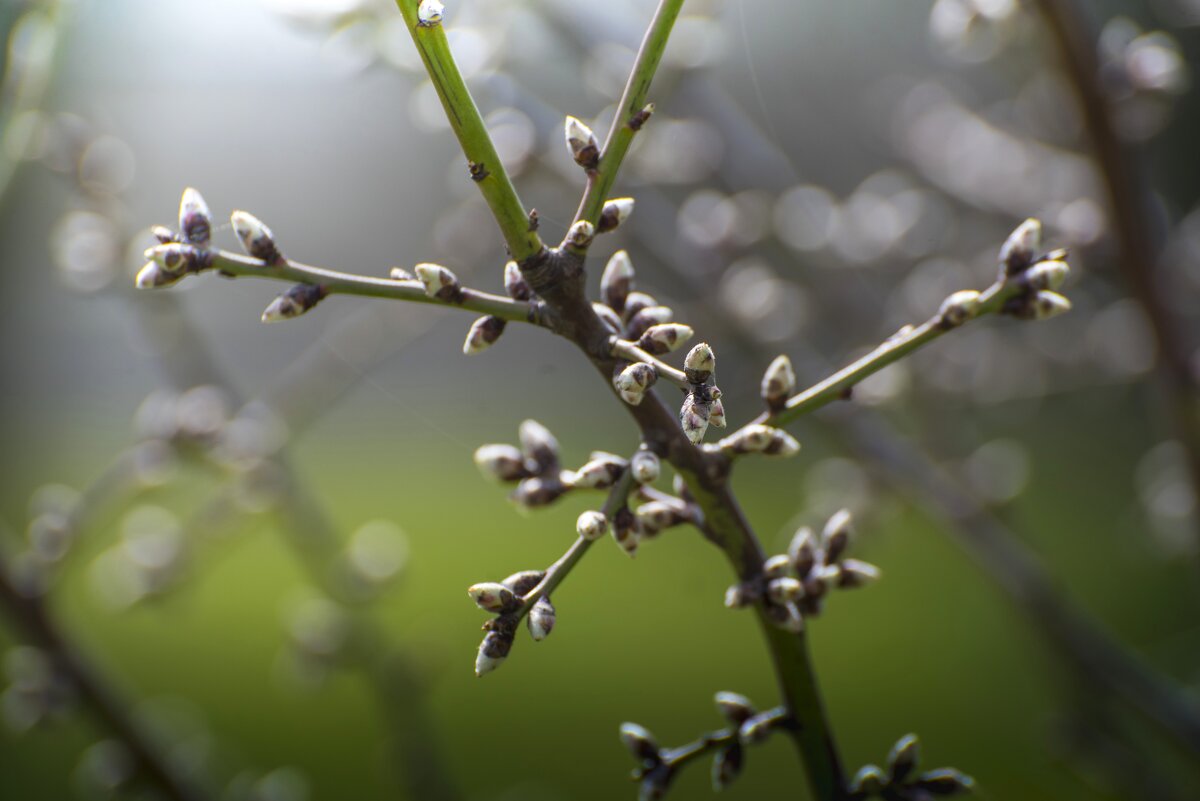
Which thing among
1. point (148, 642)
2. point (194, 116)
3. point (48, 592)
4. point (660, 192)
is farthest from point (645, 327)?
point (148, 642)

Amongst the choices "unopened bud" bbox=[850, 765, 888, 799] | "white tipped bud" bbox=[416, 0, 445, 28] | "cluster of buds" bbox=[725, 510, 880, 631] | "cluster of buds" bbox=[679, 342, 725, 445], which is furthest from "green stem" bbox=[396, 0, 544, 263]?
"unopened bud" bbox=[850, 765, 888, 799]

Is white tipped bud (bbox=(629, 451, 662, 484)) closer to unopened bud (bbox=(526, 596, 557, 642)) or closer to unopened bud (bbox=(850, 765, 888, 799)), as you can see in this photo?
unopened bud (bbox=(526, 596, 557, 642))

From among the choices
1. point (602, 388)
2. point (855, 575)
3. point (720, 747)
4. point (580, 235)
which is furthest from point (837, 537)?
point (602, 388)

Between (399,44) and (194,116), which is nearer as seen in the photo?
(399,44)

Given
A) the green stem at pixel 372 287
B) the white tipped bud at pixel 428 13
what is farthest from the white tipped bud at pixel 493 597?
the white tipped bud at pixel 428 13

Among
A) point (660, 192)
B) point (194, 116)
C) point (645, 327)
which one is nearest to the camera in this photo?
point (645, 327)

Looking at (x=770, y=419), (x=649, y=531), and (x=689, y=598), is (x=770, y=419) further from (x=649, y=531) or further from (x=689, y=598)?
(x=689, y=598)
